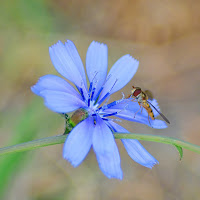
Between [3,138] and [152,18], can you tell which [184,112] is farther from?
[3,138]

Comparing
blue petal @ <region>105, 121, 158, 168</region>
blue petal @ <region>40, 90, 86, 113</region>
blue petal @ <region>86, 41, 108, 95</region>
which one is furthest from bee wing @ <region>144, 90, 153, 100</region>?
blue petal @ <region>40, 90, 86, 113</region>

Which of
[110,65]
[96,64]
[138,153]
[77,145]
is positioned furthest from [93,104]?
[110,65]

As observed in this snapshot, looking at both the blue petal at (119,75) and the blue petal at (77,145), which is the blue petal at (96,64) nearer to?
the blue petal at (119,75)

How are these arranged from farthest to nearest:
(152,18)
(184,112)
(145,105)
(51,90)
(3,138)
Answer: (152,18) < (184,112) < (3,138) < (145,105) < (51,90)

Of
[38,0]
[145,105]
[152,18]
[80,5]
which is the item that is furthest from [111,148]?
[152,18]

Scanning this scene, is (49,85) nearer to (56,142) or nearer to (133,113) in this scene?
(56,142)

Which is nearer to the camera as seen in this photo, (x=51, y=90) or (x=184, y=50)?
(x=51, y=90)

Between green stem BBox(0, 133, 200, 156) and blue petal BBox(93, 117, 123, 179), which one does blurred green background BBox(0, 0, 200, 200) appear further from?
green stem BBox(0, 133, 200, 156)

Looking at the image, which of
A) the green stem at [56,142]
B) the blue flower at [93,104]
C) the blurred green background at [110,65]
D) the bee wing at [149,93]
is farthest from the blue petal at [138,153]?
the blurred green background at [110,65]
